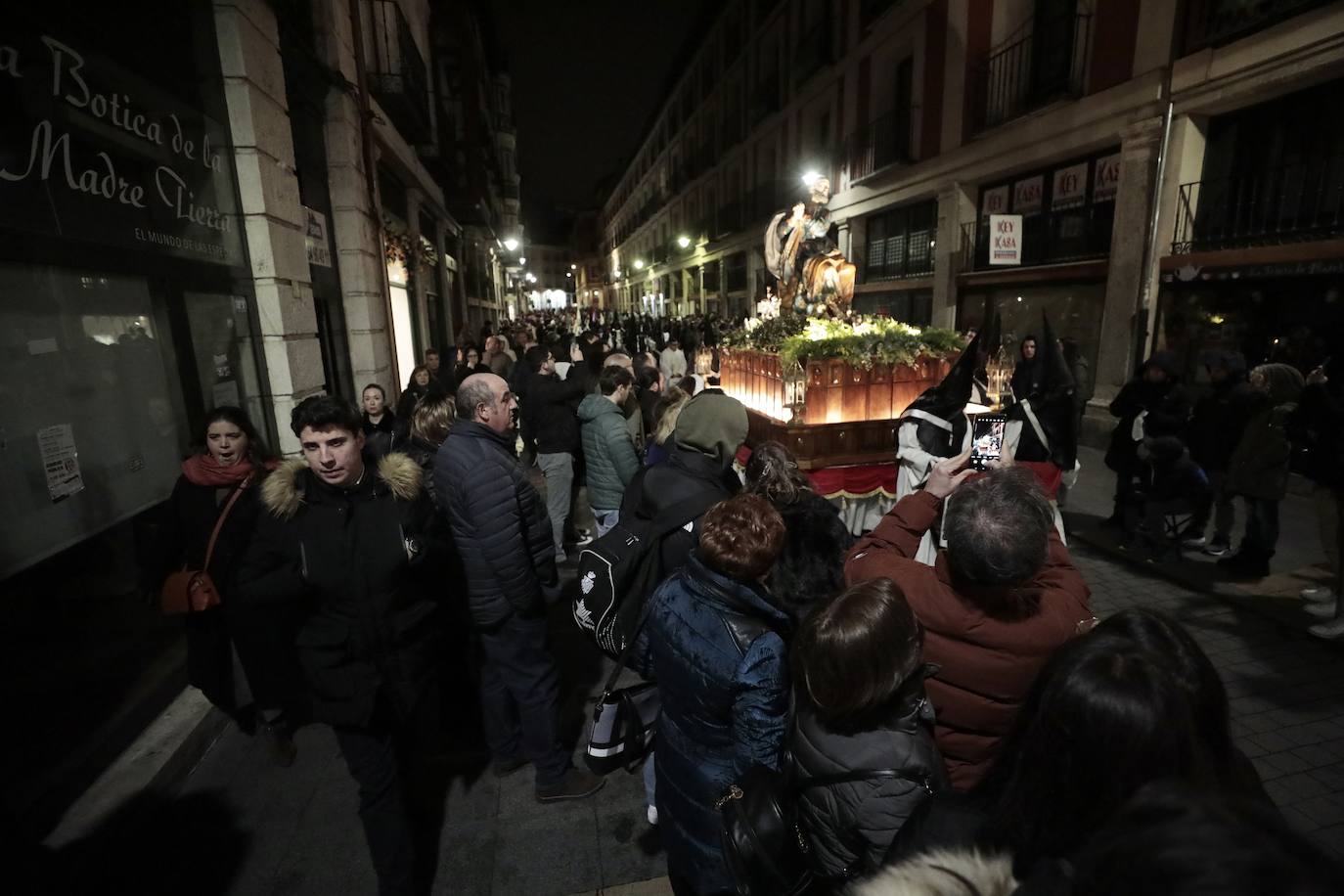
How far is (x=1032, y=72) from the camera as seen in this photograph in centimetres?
1170

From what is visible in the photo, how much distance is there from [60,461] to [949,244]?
49.5 feet

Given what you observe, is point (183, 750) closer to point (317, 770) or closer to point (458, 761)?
point (317, 770)

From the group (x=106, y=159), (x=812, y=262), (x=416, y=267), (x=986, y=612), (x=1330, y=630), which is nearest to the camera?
(x=986, y=612)

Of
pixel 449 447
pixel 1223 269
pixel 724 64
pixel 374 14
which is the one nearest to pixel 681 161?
pixel 724 64

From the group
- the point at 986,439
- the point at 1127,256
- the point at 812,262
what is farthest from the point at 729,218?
the point at 986,439

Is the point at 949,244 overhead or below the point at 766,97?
below

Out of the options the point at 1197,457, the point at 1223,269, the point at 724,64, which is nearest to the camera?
the point at 1197,457

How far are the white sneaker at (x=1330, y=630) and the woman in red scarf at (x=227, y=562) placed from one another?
22.0ft

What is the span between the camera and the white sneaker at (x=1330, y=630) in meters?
4.27

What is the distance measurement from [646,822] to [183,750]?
2.62 metres

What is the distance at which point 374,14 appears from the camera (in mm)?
8781

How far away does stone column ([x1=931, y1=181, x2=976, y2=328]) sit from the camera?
13.5 meters

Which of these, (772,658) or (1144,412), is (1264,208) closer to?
(1144,412)

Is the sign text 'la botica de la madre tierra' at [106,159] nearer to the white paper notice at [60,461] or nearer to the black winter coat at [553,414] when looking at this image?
the white paper notice at [60,461]
